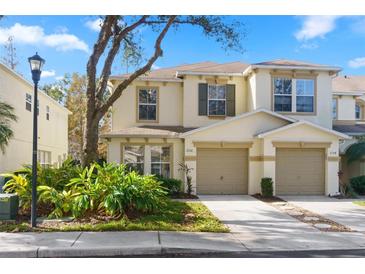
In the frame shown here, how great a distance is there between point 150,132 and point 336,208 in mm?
8675

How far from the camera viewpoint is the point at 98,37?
43.1 ft

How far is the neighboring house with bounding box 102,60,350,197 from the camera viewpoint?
54.4 ft

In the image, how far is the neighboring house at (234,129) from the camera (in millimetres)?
16594

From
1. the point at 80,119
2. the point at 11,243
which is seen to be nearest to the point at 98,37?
the point at 11,243

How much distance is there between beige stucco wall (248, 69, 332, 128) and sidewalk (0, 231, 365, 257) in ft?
32.2

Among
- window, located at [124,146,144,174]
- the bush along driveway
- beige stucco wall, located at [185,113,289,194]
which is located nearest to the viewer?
the bush along driveway

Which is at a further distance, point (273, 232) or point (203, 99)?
point (203, 99)

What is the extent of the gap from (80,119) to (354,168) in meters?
26.3

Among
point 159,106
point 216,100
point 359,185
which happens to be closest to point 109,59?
point 159,106

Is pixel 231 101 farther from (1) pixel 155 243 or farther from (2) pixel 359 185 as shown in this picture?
(1) pixel 155 243

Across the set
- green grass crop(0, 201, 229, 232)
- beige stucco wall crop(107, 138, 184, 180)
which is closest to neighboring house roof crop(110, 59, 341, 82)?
beige stucco wall crop(107, 138, 184, 180)

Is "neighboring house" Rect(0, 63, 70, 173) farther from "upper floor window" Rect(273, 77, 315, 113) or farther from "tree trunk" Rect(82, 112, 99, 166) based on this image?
"upper floor window" Rect(273, 77, 315, 113)

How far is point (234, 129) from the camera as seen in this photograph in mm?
16750

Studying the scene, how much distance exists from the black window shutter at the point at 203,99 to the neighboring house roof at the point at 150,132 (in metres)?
1.32
